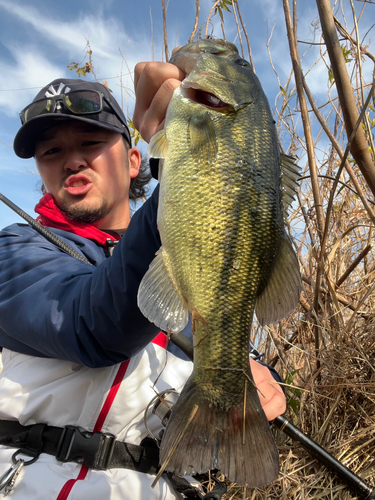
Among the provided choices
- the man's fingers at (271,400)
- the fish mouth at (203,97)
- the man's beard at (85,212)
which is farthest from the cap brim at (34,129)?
the man's fingers at (271,400)

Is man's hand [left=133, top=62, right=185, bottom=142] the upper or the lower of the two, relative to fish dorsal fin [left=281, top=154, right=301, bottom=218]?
upper

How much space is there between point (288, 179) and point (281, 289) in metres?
0.41

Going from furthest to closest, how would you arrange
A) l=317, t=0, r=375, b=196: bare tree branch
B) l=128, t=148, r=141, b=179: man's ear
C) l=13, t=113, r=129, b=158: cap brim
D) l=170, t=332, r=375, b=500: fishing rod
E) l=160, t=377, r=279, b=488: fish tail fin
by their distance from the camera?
l=128, t=148, r=141, b=179: man's ear → l=13, t=113, r=129, b=158: cap brim → l=170, t=332, r=375, b=500: fishing rod → l=317, t=0, r=375, b=196: bare tree branch → l=160, t=377, r=279, b=488: fish tail fin

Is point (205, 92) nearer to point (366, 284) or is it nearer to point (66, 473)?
point (66, 473)

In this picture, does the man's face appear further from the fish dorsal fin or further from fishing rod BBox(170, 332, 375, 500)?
the fish dorsal fin

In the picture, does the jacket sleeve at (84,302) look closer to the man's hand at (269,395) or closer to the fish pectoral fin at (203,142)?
the fish pectoral fin at (203,142)

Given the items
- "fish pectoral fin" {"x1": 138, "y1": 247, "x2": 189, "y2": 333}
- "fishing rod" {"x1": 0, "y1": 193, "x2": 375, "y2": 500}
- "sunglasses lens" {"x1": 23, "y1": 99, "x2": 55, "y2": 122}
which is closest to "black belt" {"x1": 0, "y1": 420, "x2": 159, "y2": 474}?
"fishing rod" {"x1": 0, "y1": 193, "x2": 375, "y2": 500}

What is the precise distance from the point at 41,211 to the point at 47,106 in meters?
0.72

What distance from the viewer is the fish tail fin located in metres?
0.97

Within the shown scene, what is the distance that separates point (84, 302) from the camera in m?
1.41

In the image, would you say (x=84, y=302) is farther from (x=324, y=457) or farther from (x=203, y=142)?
(x=324, y=457)

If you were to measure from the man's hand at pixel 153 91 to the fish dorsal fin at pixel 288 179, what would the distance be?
1.68 feet

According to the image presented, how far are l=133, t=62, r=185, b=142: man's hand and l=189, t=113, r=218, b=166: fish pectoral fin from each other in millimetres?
242

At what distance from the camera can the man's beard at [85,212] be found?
2520 mm
